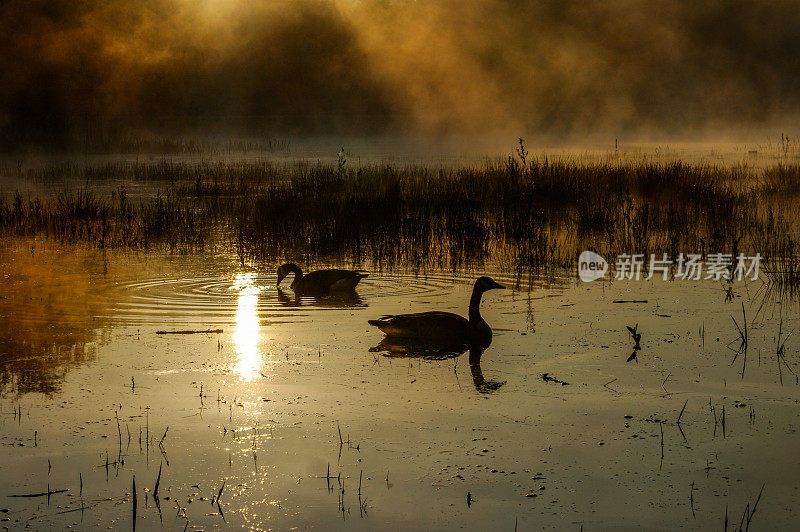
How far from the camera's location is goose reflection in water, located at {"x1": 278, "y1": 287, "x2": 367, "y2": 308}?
35.2ft

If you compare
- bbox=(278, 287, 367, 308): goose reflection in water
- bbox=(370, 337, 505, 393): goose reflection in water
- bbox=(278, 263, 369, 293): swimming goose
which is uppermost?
bbox=(278, 263, 369, 293): swimming goose

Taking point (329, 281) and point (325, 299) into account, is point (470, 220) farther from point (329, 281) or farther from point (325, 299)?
point (325, 299)

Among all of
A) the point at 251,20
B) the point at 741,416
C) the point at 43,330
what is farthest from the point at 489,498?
the point at 251,20

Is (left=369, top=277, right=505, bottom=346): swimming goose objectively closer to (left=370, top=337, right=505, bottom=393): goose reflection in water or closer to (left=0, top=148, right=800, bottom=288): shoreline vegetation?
(left=370, top=337, right=505, bottom=393): goose reflection in water

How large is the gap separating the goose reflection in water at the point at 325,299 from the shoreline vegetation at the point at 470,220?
95.9 inches

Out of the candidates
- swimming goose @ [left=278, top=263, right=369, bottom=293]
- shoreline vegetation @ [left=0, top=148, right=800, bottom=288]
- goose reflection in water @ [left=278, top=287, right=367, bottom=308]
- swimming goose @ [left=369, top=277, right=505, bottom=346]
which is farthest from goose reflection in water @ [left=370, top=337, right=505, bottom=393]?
shoreline vegetation @ [left=0, top=148, right=800, bottom=288]

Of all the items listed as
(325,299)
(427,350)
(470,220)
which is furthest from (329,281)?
(470,220)

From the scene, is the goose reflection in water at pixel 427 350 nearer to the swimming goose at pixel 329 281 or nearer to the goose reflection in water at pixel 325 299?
the goose reflection in water at pixel 325 299

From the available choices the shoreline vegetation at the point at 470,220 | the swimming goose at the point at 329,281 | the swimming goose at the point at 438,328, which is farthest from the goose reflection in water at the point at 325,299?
the shoreline vegetation at the point at 470,220

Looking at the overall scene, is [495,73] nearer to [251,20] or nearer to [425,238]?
[251,20]

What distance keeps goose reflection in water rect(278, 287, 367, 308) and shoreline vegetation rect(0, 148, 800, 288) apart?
244 cm

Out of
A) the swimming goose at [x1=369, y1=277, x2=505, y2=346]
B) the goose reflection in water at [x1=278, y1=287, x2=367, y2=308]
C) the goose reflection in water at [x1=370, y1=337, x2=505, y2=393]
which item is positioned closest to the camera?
the goose reflection in water at [x1=370, y1=337, x2=505, y2=393]

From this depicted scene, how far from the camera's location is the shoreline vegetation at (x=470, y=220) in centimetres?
1463

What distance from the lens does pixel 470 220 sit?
15.9 m
